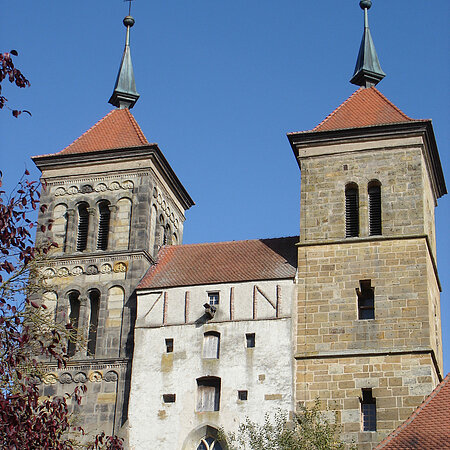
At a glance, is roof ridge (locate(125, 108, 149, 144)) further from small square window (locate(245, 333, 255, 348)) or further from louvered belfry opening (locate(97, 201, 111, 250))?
small square window (locate(245, 333, 255, 348))

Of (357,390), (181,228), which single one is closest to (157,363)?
(357,390)

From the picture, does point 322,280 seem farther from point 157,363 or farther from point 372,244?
point 157,363

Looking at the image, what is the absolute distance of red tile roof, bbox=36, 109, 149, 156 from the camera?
3625 centimetres

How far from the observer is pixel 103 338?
32625 millimetres

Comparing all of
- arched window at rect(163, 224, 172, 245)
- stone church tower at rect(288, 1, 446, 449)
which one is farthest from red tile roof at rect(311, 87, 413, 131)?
arched window at rect(163, 224, 172, 245)

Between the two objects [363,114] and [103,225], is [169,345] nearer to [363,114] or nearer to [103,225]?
[103,225]

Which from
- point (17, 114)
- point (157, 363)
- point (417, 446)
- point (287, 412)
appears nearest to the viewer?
point (17, 114)

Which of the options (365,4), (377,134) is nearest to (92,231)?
(377,134)

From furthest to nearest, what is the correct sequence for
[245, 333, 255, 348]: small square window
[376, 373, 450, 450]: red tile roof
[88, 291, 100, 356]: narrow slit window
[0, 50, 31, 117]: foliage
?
1. [88, 291, 100, 356]: narrow slit window
2. [245, 333, 255, 348]: small square window
3. [376, 373, 450, 450]: red tile roof
4. [0, 50, 31, 117]: foliage

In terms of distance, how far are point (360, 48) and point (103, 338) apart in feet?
52.9

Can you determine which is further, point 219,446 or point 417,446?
point 219,446

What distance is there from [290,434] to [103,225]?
504 inches

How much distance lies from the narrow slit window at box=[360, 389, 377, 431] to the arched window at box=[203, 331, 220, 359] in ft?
15.3

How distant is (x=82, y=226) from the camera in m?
35.6
